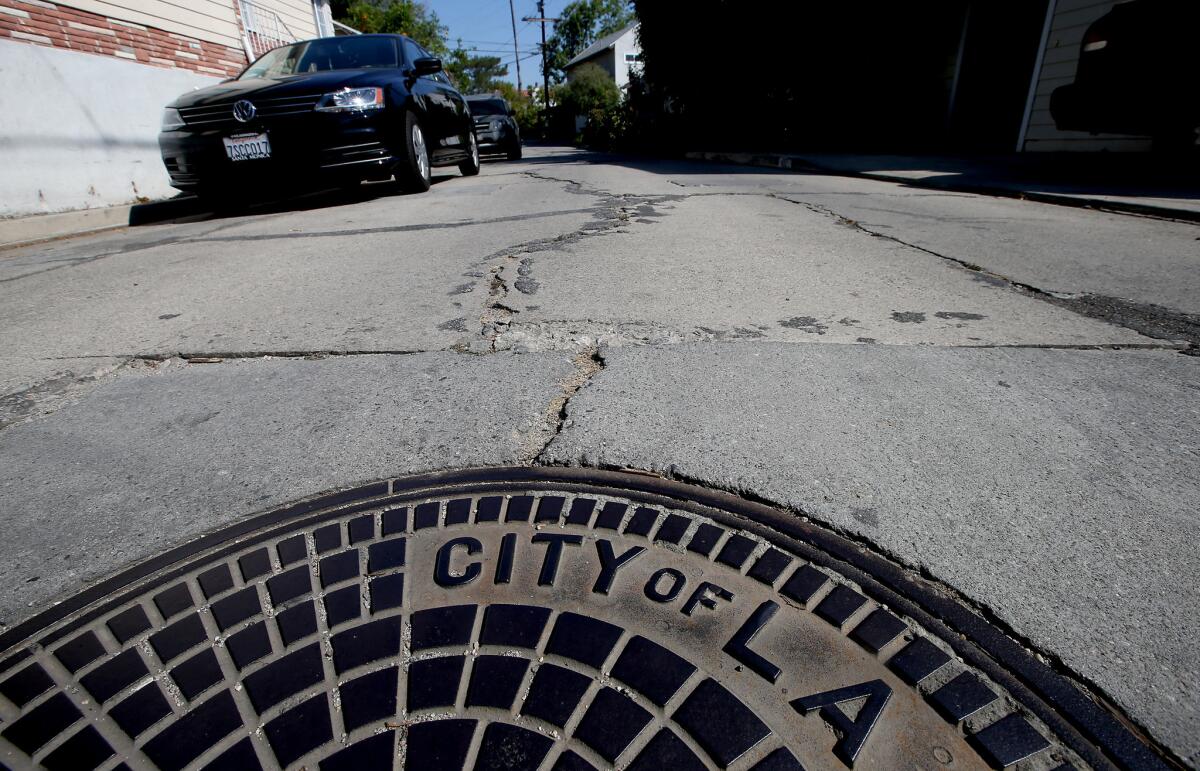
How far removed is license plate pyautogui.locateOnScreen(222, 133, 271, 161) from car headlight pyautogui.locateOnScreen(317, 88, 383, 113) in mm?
571

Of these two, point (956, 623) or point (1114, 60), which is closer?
point (956, 623)

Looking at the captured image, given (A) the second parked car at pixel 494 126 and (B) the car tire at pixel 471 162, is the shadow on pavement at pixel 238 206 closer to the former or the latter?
(B) the car tire at pixel 471 162

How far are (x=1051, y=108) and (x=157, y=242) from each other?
10232 mm

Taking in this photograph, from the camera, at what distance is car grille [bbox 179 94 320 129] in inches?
215

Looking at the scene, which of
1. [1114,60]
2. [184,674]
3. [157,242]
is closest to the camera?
[184,674]

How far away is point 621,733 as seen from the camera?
95 cm

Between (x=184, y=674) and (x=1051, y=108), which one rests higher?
(x=1051, y=108)

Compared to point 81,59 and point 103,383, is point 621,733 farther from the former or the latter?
point 81,59

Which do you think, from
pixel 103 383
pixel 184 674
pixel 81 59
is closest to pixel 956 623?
pixel 184 674

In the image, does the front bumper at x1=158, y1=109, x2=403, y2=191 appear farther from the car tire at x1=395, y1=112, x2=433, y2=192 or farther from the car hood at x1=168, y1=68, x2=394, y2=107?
the car tire at x1=395, y1=112, x2=433, y2=192

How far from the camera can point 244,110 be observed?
5449 millimetres

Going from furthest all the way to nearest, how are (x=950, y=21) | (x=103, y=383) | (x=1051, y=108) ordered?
(x=950, y=21), (x=1051, y=108), (x=103, y=383)

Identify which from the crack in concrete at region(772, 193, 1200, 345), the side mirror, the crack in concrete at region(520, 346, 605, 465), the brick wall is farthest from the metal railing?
the crack in concrete at region(772, 193, 1200, 345)

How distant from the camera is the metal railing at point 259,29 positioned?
10461 mm
